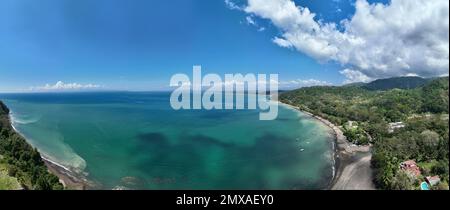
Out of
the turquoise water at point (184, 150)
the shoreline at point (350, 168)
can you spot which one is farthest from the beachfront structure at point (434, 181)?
the turquoise water at point (184, 150)

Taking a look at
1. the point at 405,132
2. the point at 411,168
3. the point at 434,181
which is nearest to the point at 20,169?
the point at 434,181

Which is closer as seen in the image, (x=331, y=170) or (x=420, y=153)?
(x=420, y=153)

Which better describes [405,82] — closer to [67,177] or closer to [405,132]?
[405,132]

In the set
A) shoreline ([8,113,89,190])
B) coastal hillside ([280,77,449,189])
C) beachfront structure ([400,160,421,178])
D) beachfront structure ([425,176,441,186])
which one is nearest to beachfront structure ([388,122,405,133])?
coastal hillside ([280,77,449,189])

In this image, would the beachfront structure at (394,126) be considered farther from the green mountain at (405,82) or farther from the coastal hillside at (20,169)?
the coastal hillside at (20,169)

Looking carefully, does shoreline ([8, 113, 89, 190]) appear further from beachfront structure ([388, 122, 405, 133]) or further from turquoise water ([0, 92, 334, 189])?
beachfront structure ([388, 122, 405, 133])
